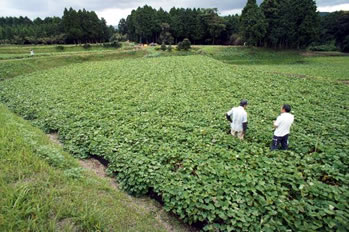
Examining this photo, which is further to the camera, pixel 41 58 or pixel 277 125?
pixel 41 58

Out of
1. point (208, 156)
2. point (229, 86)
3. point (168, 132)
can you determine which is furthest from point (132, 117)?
point (229, 86)

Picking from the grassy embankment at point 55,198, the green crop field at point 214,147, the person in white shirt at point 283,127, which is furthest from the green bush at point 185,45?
the grassy embankment at point 55,198

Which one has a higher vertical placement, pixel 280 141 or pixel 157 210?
pixel 280 141

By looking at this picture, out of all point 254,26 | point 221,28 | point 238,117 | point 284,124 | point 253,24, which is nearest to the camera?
point 284,124

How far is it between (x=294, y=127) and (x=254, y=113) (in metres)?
2.17

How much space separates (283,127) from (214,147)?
7.26 ft

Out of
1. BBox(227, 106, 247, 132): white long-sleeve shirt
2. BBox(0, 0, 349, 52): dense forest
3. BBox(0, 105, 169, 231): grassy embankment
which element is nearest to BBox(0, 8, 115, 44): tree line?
BBox(0, 0, 349, 52): dense forest

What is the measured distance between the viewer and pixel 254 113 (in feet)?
33.0

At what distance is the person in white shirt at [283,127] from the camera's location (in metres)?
6.25

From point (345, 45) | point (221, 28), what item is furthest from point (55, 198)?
point (221, 28)

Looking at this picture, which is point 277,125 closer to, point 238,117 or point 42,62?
point 238,117

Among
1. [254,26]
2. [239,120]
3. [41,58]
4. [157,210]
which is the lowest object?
[157,210]

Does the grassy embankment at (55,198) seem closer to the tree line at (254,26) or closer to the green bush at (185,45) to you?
the tree line at (254,26)

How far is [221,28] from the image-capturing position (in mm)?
61750
